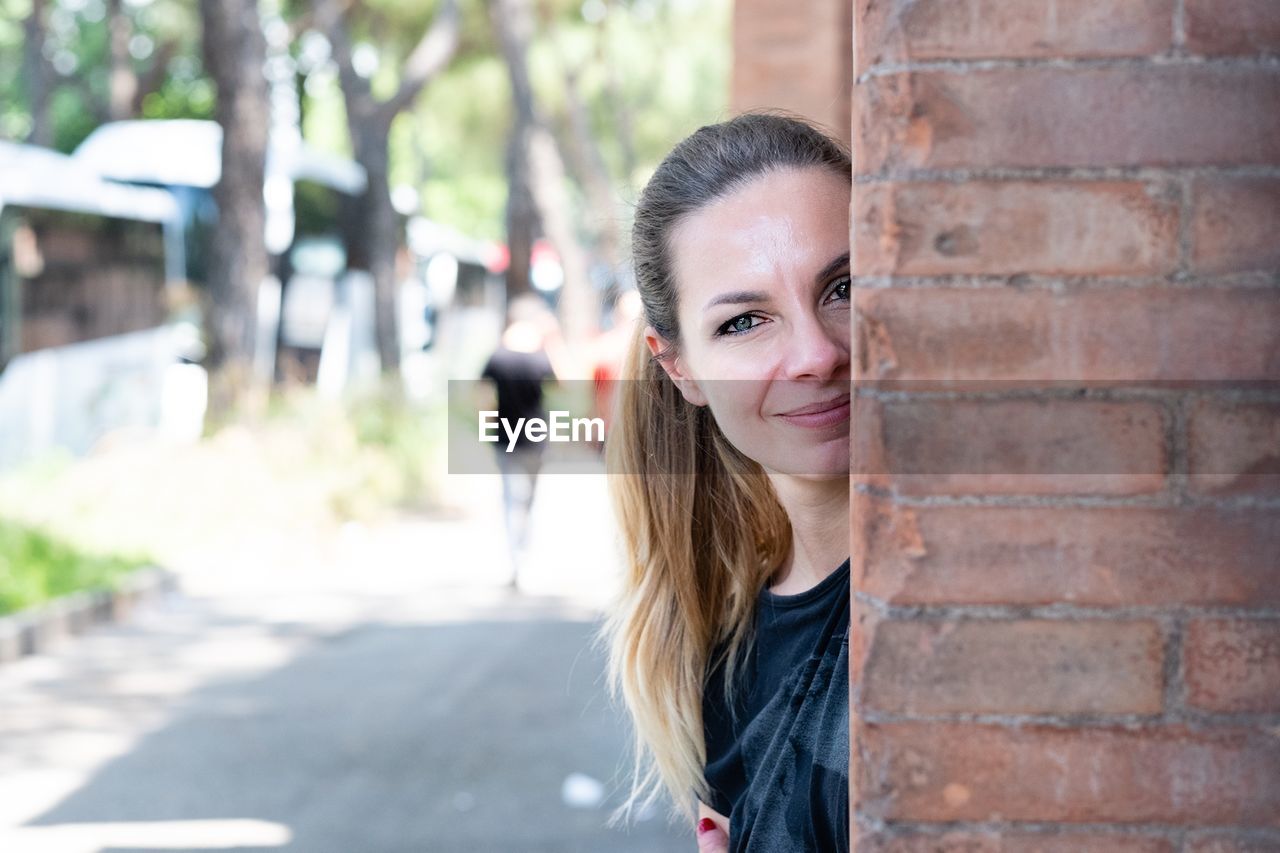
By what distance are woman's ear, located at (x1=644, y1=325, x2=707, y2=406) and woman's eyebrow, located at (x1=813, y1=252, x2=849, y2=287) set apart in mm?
334

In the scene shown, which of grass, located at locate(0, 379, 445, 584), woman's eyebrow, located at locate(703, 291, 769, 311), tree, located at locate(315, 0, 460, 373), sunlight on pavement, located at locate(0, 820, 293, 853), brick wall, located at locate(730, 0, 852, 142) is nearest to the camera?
woman's eyebrow, located at locate(703, 291, 769, 311)

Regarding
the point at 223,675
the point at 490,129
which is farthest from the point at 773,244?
the point at 490,129

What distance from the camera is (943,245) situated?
148 cm

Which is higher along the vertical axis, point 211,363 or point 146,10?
point 146,10

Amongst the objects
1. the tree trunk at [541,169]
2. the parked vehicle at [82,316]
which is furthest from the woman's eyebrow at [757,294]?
the tree trunk at [541,169]

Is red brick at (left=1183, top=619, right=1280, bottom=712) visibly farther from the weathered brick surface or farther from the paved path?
the paved path

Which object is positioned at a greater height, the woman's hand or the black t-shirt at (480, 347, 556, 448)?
the black t-shirt at (480, 347, 556, 448)

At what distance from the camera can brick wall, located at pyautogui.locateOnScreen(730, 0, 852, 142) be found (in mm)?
8195

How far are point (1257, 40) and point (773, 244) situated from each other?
76cm

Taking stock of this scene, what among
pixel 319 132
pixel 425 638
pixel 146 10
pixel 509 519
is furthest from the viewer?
pixel 319 132

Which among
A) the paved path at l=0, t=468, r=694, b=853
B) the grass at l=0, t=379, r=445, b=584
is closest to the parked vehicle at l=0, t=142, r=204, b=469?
the grass at l=0, t=379, r=445, b=584

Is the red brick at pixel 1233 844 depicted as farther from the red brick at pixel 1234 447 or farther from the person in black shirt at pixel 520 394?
the person in black shirt at pixel 520 394

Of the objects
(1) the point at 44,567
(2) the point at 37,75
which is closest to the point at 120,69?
(2) the point at 37,75

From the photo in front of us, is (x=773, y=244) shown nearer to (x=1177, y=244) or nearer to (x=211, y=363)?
(x=1177, y=244)
